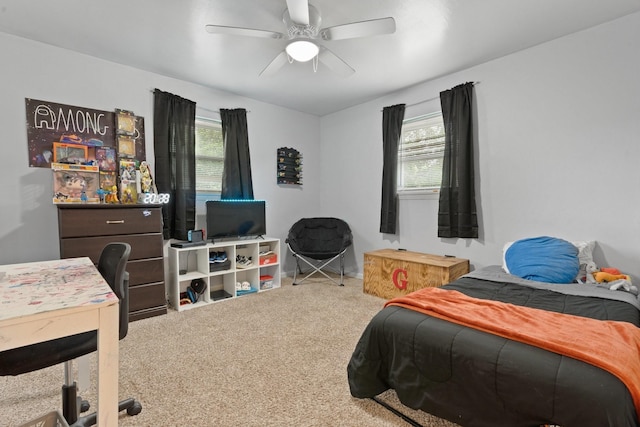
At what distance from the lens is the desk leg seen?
3.14 ft

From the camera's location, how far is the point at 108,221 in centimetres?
275

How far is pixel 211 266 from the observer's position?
3.49 meters

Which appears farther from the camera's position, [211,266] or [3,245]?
[211,266]

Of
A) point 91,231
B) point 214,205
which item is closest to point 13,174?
point 91,231

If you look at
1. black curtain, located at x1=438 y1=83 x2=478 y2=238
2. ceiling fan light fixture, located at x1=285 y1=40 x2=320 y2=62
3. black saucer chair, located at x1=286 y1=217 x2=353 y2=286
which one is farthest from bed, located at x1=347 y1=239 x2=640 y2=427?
black saucer chair, located at x1=286 y1=217 x2=353 y2=286

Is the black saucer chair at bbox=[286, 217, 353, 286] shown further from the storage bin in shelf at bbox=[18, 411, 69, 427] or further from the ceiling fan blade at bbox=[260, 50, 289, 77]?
the storage bin in shelf at bbox=[18, 411, 69, 427]

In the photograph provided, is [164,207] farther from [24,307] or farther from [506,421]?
[506,421]

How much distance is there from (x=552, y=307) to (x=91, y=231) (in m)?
3.60

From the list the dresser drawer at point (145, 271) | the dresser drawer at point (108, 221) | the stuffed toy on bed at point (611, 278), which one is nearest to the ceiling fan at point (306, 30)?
the dresser drawer at point (108, 221)

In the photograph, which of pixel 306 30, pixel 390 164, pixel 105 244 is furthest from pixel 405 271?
pixel 105 244

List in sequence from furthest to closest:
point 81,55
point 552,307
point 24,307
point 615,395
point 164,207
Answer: point 164,207
point 81,55
point 552,307
point 615,395
point 24,307

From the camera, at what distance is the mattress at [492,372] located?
3.49 ft

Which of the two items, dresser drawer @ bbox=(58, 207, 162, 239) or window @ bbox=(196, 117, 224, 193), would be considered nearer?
dresser drawer @ bbox=(58, 207, 162, 239)

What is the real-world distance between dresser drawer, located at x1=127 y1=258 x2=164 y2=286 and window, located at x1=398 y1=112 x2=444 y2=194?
120 inches
